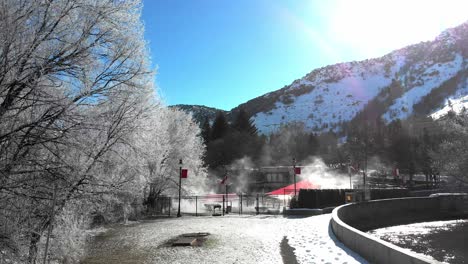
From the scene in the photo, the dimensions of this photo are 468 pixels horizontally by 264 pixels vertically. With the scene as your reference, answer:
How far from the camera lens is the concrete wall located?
10.2 meters

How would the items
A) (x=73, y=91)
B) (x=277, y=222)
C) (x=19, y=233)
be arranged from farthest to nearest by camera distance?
(x=277, y=222), (x=73, y=91), (x=19, y=233)

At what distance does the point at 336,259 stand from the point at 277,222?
12.4 m

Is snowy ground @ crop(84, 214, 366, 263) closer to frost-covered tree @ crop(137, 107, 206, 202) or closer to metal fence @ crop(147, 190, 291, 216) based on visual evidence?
metal fence @ crop(147, 190, 291, 216)

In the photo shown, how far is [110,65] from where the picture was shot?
923 centimetres

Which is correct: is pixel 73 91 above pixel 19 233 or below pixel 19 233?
above

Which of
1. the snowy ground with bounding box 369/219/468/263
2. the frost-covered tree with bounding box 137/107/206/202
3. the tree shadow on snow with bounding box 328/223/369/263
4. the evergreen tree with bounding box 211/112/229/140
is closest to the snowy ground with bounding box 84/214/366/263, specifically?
the tree shadow on snow with bounding box 328/223/369/263

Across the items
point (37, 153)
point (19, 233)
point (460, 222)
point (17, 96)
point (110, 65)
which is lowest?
point (460, 222)

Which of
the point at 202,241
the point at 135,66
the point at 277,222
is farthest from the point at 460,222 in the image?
the point at 135,66

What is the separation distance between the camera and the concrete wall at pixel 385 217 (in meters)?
10.2

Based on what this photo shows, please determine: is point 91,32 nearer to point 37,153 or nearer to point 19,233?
point 37,153

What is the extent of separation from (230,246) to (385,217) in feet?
79.5

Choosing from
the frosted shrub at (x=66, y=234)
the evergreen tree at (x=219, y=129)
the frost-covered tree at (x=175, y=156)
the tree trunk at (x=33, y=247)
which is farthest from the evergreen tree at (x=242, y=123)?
the tree trunk at (x=33, y=247)

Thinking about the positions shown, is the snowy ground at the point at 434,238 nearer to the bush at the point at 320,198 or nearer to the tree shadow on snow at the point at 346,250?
the bush at the point at 320,198

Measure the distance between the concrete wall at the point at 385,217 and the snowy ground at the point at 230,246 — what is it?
47 cm
